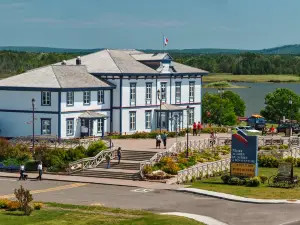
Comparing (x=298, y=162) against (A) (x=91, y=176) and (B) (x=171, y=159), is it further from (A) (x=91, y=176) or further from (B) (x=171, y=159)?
(A) (x=91, y=176)

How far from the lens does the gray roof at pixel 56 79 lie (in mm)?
64500

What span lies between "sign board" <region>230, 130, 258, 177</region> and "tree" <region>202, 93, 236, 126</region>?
45045 mm

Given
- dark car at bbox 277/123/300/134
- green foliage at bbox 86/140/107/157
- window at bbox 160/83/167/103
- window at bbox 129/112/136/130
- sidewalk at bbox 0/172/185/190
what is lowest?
sidewalk at bbox 0/172/185/190

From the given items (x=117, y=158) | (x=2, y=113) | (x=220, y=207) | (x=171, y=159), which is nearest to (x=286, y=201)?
(x=220, y=207)

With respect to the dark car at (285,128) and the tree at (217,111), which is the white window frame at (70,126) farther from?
the tree at (217,111)

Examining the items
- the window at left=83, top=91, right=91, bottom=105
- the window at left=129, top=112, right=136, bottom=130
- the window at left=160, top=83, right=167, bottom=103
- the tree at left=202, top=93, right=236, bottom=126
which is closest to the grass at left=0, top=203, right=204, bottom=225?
the window at left=83, top=91, right=91, bottom=105

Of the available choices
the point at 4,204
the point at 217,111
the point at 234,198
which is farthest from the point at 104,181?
the point at 217,111

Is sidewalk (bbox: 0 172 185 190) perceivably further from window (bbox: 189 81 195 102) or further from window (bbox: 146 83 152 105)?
window (bbox: 189 81 195 102)

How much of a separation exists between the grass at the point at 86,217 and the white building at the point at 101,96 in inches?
962

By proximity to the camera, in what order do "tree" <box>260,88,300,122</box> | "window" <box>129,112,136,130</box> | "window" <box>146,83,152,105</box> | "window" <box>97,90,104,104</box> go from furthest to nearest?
1. "tree" <box>260,88,300,122</box>
2. "window" <box>146,83,152,105</box>
3. "window" <box>129,112,136,130</box>
4. "window" <box>97,90,104,104</box>

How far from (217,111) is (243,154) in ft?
152

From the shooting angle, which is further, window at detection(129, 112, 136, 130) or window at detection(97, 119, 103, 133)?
window at detection(129, 112, 136, 130)

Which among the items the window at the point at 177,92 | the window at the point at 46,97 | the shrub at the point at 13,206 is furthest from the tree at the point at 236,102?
the shrub at the point at 13,206

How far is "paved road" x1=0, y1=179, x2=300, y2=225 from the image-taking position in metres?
36.3
